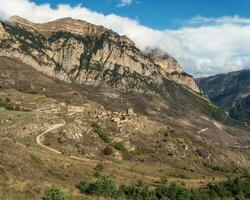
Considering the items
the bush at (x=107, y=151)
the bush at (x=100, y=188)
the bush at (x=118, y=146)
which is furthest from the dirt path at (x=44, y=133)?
the bush at (x=100, y=188)

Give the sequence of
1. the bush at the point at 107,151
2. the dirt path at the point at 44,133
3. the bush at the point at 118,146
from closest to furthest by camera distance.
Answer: the dirt path at the point at 44,133 → the bush at the point at 107,151 → the bush at the point at 118,146

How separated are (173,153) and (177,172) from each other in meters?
33.8

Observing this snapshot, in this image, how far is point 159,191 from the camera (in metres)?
Result: 77.9

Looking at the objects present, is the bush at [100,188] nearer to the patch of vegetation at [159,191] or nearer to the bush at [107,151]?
the patch of vegetation at [159,191]

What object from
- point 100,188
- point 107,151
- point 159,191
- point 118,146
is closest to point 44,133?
point 107,151

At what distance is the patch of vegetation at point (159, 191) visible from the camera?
5422 cm

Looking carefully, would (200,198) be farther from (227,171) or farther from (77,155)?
(227,171)

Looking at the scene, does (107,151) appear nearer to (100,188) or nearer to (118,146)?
(118,146)

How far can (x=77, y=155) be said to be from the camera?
146 metres

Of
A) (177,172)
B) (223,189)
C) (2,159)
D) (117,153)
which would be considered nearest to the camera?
(2,159)

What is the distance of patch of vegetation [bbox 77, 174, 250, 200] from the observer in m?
54.2

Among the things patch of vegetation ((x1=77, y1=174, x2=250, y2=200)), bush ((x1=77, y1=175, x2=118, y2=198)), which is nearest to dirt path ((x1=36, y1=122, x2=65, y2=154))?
patch of vegetation ((x1=77, y1=174, x2=250, y2=200))

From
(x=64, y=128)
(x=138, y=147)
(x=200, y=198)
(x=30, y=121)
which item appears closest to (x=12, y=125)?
(x=30, y=121)

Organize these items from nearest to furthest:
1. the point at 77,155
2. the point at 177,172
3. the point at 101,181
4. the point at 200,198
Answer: the point at 101,181, the point at 200,198, the point at 77,155, the point at 177,172
